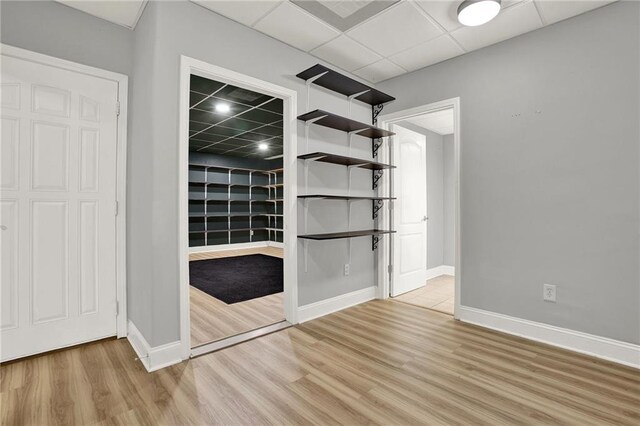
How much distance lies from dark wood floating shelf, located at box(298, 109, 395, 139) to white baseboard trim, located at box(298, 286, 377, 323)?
1.81 metres

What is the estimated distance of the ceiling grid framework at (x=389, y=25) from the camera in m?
2.29

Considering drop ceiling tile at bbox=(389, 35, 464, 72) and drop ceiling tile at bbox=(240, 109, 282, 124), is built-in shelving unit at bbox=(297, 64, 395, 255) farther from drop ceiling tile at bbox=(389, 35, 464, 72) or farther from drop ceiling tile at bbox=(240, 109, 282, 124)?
drop ceiling tile at bbox=(240, 109, 282, 124)

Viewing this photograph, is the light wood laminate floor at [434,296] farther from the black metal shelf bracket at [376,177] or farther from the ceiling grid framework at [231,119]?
the ceiling grid framework at [231,119]

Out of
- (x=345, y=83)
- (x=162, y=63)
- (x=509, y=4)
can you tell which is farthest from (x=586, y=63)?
(x=162, y=63)

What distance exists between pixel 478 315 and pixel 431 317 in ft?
1.42

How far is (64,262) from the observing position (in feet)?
7.59

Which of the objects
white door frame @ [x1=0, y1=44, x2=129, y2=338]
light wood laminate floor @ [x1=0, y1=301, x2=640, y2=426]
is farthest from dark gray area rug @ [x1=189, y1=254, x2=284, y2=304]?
light wood laminate floor @ [x1=0, y1=301, x2=640, y2=426]

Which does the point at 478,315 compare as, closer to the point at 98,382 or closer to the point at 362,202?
the point at 362,202

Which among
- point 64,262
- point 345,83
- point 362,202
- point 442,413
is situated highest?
point 345,83

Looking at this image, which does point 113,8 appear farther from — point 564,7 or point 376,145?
point 564,7

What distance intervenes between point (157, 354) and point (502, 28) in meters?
3.66

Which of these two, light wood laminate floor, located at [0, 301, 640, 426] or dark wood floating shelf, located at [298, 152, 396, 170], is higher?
dark wood floating shelf, located at [298, 152, 396, 170]

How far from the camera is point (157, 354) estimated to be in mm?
2076

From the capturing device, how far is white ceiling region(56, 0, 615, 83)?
2.28m
